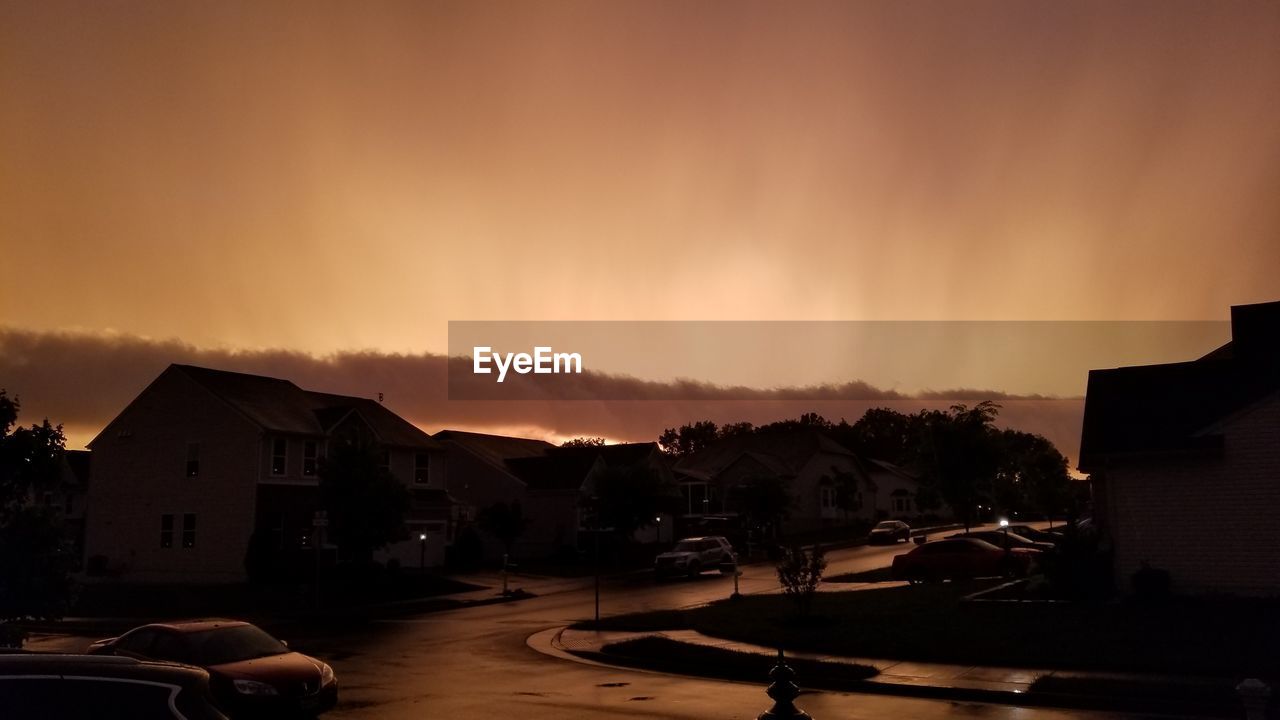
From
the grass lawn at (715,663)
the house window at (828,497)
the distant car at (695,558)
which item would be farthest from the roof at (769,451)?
the grass lawn at (715,663)

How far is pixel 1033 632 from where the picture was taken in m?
→ 19.1

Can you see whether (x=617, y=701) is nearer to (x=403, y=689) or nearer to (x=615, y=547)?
(x=403, y=689)

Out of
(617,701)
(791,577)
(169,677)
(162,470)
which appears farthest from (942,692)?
(162,470)

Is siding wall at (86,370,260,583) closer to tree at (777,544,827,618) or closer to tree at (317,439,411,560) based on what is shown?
tree at (317,439,411,560)

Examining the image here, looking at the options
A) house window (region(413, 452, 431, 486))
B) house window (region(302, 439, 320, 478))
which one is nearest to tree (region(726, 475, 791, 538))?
house window (region(413, 452, 431, 486))

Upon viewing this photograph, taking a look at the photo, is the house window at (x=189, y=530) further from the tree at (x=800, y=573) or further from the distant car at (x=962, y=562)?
the tree at (x=800, y=573)

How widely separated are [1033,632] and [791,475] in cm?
6111

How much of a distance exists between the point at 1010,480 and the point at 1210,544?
28.0m

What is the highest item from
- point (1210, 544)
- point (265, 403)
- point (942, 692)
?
point (265, 403)

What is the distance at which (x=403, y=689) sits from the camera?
16031 millimetres

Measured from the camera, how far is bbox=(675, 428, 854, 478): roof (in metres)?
82.2

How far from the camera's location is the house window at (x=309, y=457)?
151 feet

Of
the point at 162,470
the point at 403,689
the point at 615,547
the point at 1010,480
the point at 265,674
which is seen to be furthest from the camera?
the point at 615,547

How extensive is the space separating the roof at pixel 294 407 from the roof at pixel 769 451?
103 feet
